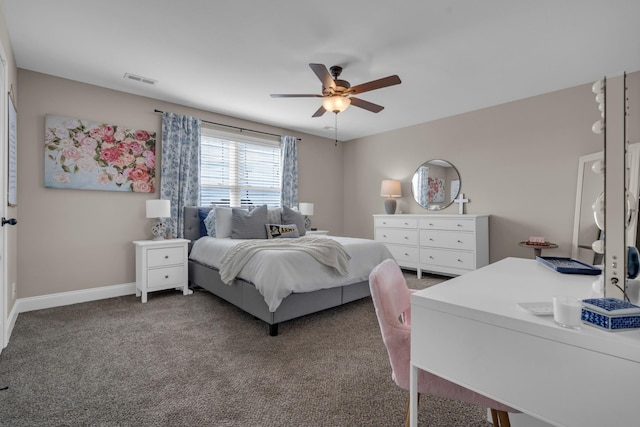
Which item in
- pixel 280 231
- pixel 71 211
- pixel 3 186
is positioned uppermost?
pixel 3 186

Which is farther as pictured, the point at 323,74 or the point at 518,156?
the point at 518,156

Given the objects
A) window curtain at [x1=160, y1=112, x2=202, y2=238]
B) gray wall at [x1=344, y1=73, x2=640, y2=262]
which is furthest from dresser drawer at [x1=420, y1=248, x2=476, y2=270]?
window curtain at [x1=160, y1=112, x2=202, y2=238]

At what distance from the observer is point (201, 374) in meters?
1.93

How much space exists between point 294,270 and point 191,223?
7.41 feet

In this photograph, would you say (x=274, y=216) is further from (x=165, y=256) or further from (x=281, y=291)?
(x=281, y=291)

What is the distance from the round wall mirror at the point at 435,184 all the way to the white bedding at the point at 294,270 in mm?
2090

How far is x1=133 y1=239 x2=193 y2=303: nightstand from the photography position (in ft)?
11.4

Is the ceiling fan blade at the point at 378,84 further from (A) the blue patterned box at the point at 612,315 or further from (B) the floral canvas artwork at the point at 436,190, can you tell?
(B) the floral canvas artwork at the point at 436,190

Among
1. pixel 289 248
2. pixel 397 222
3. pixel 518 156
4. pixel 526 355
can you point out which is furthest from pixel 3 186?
pixel 518 156

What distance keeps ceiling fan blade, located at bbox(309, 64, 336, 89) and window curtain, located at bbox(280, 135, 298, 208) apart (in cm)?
268

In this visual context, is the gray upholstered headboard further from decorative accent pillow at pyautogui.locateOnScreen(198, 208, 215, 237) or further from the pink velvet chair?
the pink velvet chair

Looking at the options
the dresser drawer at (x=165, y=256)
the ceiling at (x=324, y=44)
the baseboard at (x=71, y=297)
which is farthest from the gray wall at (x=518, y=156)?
the baseboard at (x=71, y=297)

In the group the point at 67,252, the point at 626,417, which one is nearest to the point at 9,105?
the point at 67,252

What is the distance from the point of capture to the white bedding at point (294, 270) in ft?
8.15
